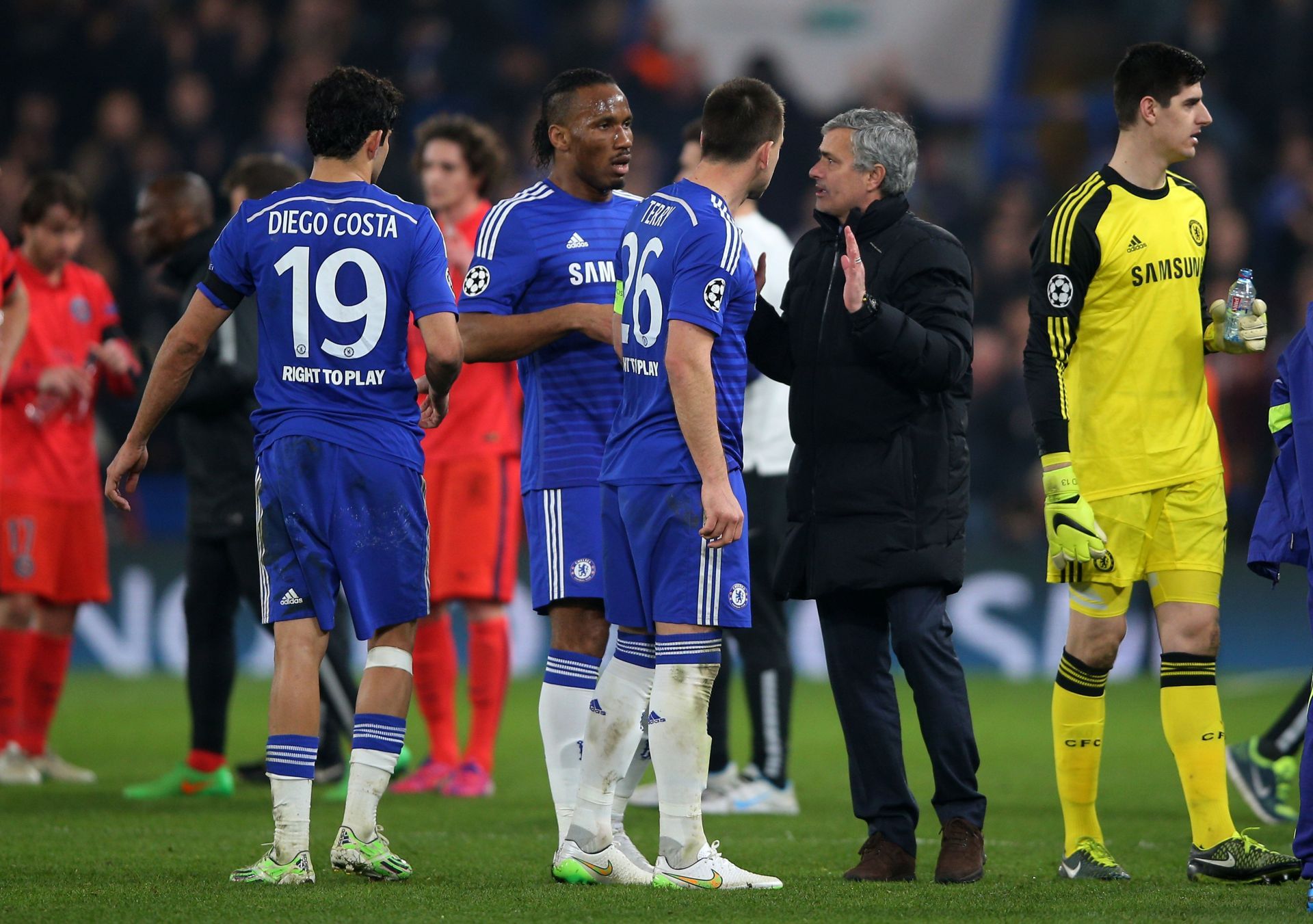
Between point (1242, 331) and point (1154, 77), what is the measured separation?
0.84m

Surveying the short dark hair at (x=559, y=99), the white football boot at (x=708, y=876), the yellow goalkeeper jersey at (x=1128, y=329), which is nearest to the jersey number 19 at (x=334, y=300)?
the short dark hair at (x=559, y=99)

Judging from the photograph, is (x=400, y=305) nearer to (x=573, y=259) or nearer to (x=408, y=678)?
(x=573, y=259)

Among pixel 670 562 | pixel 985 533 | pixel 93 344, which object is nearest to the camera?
pixel 670 562

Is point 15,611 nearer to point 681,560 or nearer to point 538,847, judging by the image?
point 538,847

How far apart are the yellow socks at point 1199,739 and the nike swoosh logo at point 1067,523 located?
514 mm

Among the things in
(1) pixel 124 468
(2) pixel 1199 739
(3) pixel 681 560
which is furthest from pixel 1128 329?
(1) pixel 124 468

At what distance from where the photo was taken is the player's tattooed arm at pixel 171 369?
484cm

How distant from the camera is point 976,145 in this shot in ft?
55.9

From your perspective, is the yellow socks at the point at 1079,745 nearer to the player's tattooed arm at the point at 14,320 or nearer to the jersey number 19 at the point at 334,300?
the jersey number 19 at the point at 334,300

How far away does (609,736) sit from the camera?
482 cm

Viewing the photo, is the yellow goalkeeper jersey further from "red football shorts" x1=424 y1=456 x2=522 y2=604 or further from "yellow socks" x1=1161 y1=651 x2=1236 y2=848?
"red football shorts" x1=424 y1=456 x2=522 y2=604

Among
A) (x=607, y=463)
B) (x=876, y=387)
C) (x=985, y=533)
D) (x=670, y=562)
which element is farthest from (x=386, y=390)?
(x=985, y=533)

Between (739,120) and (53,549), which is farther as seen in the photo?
(53,549)

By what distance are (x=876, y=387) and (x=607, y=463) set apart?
2.75 ft
